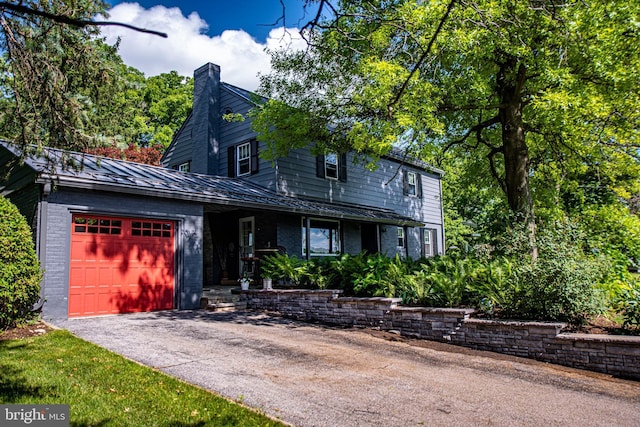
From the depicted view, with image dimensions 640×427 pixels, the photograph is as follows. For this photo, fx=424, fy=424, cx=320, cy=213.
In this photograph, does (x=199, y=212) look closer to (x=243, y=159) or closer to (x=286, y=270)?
(x=286, y=270)

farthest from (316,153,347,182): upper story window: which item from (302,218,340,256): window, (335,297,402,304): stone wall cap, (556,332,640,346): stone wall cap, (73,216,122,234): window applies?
(556,332,640,346): stone wall cap

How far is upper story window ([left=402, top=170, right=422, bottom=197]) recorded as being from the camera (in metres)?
21.8

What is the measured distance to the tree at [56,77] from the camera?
513 cm

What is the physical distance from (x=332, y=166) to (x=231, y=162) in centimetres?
412

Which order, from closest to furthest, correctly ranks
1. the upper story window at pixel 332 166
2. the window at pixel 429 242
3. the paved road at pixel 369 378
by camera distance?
the paved road at pixel 369 378 < the upper story window at pixel 332 166 < the window at pixel 429 242

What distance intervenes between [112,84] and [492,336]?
7.07m

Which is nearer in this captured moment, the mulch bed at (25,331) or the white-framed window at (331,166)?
the mulch bed at (25,331)

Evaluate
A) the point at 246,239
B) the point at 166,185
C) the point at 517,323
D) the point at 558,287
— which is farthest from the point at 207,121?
the point at 558,287

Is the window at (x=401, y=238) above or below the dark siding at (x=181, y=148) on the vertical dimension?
below

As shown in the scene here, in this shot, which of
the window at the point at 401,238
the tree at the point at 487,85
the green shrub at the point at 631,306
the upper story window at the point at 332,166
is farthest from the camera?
the window at the point at 401,238

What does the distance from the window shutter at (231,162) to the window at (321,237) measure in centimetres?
366

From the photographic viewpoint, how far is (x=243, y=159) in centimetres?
1653

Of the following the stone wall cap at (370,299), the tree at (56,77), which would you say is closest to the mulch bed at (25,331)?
the tree at (56,77)

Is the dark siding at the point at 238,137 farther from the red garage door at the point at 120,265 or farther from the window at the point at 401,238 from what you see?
the window at the point at 401,238
